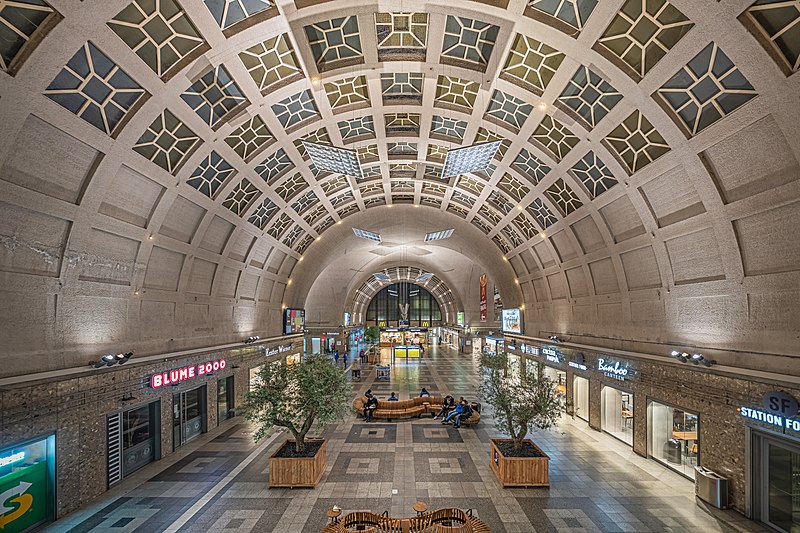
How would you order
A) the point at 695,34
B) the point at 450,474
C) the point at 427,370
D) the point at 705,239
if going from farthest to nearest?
the point at 427,370, the point at 450,474, the point at 705,239, the point at 695,34

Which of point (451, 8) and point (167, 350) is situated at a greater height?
point (451, 8)

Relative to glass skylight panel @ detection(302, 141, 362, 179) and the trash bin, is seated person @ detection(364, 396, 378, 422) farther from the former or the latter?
the trash bin

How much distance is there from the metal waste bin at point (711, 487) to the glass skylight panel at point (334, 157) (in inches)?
622

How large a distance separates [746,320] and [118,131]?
18287 millimetres

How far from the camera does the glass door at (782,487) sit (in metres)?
9.15


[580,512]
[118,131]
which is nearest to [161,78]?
[118,131]

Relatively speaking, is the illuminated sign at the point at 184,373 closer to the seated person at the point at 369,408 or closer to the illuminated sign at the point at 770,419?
the seated person at the point at 369,408

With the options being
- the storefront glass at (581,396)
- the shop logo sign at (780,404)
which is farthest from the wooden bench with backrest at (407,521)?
the storefront glass at (581,396)

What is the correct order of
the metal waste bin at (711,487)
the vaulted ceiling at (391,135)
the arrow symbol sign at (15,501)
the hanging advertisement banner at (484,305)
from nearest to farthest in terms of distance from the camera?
the vaulted ceiling at (391,135), the arrow symbol sign at (15,501), the metal waste bin at (711,487), the hanging advertisement banner at (484,305)

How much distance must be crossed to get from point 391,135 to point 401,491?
14.8m

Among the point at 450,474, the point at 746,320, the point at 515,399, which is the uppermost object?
the point at 746,320

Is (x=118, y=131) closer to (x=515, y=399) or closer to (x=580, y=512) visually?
(x=515, y=399)

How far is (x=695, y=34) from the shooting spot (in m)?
8.37

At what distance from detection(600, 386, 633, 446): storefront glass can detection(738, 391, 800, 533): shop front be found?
558 centimetres
